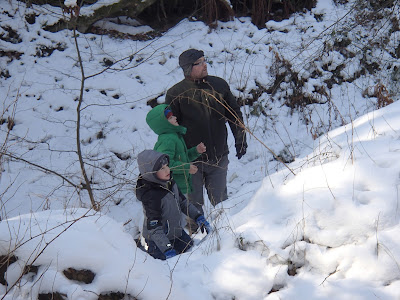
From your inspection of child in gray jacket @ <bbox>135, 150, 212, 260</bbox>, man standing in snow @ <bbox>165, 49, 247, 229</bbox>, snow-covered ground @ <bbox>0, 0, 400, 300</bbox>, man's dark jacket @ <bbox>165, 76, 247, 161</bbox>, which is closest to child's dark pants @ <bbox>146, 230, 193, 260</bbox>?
child in gray jacket @ <bbox>135, 150, 212, 260</bbox>

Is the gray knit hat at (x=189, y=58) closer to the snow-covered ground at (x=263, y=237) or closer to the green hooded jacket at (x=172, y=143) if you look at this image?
the green hooded jacket at (x=172, y=143)

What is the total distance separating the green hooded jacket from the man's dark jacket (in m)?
0.24

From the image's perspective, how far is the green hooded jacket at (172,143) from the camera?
→ 3.92 metres

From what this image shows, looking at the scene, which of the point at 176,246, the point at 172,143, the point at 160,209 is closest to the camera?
the point at 160,209

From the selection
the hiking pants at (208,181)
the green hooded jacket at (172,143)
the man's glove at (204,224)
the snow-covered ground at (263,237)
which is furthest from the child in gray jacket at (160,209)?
the hiking pants at (208,181)

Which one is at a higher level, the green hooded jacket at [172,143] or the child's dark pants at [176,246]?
the green hooded jacket at [172,143]

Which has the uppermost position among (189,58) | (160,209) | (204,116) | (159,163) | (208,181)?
(189,58)

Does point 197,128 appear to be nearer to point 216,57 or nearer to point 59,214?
point 59,214

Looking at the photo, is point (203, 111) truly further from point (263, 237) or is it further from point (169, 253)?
point (263, 237)

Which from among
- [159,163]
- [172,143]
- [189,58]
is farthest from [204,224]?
[189,58]

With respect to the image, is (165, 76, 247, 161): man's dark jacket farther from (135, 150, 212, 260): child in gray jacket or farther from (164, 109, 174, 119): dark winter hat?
(135, 150, 212, 260): child in gray jacket

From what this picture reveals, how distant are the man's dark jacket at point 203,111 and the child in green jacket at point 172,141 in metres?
0.24

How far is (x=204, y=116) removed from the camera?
4.30m

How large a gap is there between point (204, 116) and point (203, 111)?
0.05 metres
